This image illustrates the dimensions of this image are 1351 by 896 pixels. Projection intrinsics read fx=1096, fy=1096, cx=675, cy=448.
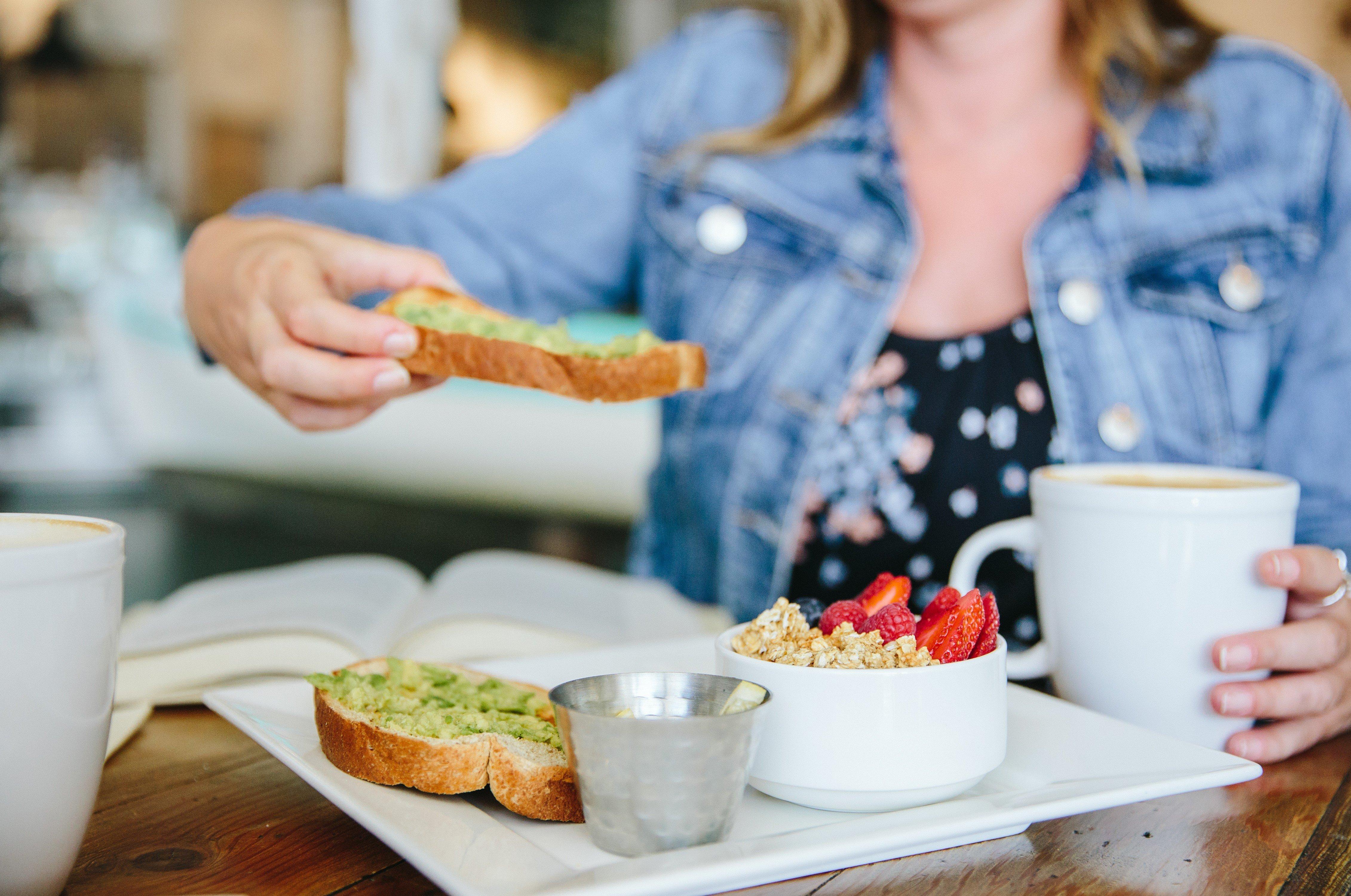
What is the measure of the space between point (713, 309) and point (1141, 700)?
783 millimetres

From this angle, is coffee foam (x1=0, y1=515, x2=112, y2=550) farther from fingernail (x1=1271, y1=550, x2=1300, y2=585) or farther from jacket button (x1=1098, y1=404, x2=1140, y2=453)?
jacket button (x1=1098, y1=404, x2=1140, y2=453)

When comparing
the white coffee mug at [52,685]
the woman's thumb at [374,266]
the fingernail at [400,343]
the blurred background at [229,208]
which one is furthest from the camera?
the blurred background at [229,208]

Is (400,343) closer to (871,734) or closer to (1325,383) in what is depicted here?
(871,734)

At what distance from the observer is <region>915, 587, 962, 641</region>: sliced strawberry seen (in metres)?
0.59

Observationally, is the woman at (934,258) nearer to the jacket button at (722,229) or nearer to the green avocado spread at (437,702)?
the jacket button at (722,229)

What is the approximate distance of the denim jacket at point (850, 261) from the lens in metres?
1.20

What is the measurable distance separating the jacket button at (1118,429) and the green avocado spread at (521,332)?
0.56 metres

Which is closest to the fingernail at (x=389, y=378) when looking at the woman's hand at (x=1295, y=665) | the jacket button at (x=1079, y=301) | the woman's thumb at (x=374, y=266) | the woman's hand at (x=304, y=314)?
the woman's hand at (x=304, y=314)

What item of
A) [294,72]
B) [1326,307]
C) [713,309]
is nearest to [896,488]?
[713,309]

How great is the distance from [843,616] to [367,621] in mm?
421

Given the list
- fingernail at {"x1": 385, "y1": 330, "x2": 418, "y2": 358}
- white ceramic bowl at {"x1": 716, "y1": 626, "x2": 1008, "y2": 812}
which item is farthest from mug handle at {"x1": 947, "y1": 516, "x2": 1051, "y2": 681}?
fingernail at {"x1": 385, "y1": 330, "x2": 418, "y2": 358}

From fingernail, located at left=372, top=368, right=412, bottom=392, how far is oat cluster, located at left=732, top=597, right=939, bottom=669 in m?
0.40

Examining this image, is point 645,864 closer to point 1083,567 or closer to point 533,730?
point 533,730

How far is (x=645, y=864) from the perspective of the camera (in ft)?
1.51
